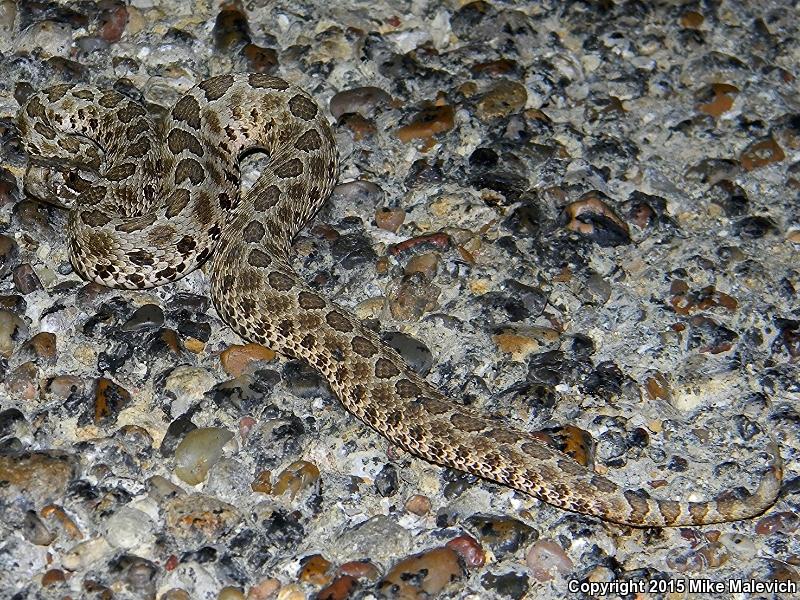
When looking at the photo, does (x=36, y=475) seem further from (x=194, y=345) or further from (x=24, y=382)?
(x=194, y=345)

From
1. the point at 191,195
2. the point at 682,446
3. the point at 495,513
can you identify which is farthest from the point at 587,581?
the point at 191,195

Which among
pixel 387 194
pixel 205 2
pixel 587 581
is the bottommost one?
pixel 587 581

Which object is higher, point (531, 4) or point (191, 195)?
point (531, 4)

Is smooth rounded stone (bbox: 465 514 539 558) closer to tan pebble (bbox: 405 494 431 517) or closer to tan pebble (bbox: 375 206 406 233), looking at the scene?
tan pebble (bbox: 405 494 431 517)

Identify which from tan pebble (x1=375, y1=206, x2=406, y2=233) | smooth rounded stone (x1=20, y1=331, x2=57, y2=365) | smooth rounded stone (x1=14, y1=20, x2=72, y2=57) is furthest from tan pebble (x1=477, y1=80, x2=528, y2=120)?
smooth rounded stone (x1=20, y1=331, x2=57, y2=365)

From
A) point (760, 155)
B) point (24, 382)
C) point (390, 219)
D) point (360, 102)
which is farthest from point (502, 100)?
point (24, 382)

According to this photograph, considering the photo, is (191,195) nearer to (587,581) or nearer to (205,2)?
(205,2)
